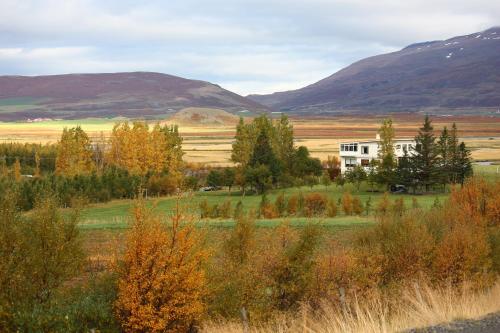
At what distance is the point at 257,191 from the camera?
92.6 m

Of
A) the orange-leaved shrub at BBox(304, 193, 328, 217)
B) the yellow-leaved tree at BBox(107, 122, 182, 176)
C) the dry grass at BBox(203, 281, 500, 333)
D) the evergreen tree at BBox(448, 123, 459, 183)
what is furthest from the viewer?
the yellow-leaved tree at BBox(107, 122, 182, 176)

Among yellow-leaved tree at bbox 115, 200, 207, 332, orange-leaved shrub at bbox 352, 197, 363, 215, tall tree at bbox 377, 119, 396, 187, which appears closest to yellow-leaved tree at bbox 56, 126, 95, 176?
tall tree at bbox 377, 119, 396, 187

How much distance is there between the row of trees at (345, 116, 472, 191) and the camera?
87.0 m

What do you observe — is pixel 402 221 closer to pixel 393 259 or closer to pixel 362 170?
pixel 393 259

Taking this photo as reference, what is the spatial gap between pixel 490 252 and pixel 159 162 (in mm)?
77466

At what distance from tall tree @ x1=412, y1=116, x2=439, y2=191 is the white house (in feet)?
41.4

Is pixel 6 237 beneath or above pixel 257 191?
above

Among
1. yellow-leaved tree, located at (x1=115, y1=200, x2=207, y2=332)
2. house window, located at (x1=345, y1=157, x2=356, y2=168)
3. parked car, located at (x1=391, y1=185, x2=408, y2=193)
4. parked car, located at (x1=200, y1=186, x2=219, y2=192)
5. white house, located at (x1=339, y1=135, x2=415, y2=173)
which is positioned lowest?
parked car, located at (x1=200, y1=186, x2=219, y2=192)

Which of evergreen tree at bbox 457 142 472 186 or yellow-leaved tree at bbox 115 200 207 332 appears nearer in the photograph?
yellow-leaved tree at bbox 115 200 207 332

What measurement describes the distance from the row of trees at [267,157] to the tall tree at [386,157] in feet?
41.2

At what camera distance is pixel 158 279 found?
64.6 ft

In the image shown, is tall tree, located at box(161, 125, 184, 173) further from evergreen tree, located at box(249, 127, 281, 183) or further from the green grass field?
evergreen tree, located at box(249, 127, 281, 183)

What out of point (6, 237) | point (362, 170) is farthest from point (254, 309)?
point (362, 170)

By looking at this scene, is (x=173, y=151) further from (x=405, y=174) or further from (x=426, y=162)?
(x=426, y=162)
